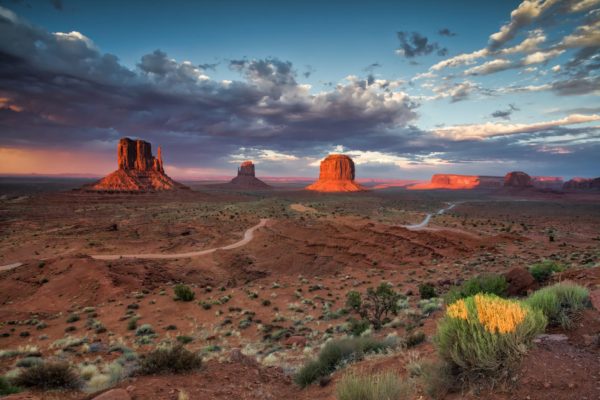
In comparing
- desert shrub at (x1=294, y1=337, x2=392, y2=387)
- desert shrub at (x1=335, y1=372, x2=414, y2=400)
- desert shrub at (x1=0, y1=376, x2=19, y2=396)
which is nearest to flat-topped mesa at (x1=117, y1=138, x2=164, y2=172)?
desert shrub at (x1=0, y1=376, x2=19, y2=396)

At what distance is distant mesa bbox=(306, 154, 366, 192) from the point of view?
160000 mm

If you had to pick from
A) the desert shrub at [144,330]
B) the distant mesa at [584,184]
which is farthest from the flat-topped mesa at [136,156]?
the distant mesa at [584,184]

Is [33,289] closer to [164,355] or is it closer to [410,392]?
[164,355]

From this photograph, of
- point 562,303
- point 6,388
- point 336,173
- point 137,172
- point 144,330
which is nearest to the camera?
point 6,388

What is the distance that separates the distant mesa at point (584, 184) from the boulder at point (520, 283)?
204 metres

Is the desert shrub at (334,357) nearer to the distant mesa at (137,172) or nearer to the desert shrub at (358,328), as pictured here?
the desert shrub at (358,328)

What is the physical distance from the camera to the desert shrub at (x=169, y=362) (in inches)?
243

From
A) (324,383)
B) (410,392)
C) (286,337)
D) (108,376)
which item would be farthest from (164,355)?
(286,337)

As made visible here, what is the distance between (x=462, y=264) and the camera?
22.8m

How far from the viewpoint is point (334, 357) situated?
23.1 ft

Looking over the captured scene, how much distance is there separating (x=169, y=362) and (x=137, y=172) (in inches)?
5105

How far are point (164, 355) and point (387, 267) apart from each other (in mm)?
23883

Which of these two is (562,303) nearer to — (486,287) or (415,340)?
(415,340)

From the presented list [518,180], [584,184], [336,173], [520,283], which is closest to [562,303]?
[520,283]
